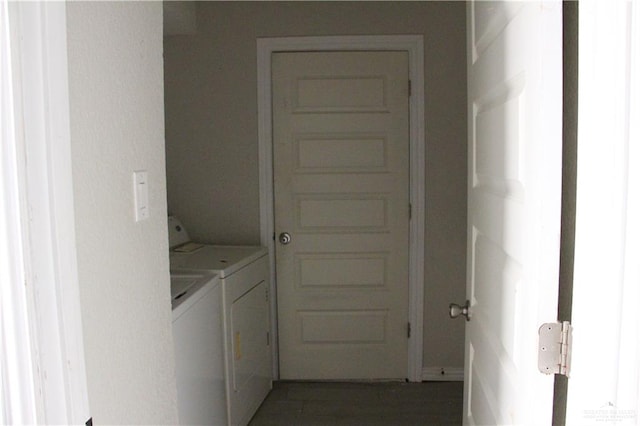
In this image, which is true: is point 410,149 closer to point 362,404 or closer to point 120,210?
point 362,404

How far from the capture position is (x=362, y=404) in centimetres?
303

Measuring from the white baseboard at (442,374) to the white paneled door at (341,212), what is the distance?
0.49ft

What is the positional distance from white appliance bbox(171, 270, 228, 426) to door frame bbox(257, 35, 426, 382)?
96 cm

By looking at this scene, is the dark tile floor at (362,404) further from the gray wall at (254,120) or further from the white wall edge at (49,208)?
the white wall edge at (49,208)

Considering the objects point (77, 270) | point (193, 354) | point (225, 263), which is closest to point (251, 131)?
point (225, 263)

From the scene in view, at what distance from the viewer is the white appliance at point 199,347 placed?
1846 mm

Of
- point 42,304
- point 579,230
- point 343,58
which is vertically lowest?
point 42,304

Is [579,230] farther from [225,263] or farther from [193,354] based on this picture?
[225,263]

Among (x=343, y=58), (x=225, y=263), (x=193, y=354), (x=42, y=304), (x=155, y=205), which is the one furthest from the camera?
(x=343, y=58)

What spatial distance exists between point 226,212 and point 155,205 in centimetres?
188

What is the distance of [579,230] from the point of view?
89 centimetres

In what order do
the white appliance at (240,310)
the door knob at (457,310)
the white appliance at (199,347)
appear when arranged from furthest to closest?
the white appliance at (240,310) < the white appliance at (199,347) < the door knob at (457,310)

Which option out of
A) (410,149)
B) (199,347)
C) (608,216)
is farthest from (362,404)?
(608,216)

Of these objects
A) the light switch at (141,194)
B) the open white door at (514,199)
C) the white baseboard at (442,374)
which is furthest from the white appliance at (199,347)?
the white baseboard at (442,374)
